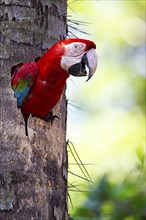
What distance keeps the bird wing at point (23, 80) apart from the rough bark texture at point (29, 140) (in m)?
0.09

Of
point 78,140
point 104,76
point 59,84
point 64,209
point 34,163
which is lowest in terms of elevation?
point 78,140

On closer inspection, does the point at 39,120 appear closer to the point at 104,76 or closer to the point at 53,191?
the point at 53,191

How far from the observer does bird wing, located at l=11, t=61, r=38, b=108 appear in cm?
391

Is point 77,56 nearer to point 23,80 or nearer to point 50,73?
point 50,73

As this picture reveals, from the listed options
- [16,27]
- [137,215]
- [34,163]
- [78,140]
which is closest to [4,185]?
[34,163]

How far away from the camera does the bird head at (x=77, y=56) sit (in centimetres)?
377

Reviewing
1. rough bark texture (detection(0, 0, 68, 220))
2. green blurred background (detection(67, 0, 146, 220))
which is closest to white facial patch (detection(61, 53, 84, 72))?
rough bark texture (detection(0, 0, 68, 220))

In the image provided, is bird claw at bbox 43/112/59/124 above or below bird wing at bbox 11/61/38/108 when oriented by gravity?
below

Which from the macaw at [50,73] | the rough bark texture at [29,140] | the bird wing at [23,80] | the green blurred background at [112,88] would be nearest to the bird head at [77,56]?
the macaw at [50,73]

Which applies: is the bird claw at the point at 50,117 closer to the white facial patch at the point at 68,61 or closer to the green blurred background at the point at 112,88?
the white facial patch at the point at 68,61

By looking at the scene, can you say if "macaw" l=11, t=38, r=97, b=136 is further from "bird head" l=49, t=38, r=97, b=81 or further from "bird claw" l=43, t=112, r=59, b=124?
"bird claw" l=43, t=112, r=59, b=124

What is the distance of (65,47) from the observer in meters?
3.86

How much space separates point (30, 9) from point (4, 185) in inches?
36.8

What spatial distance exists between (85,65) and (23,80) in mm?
327
